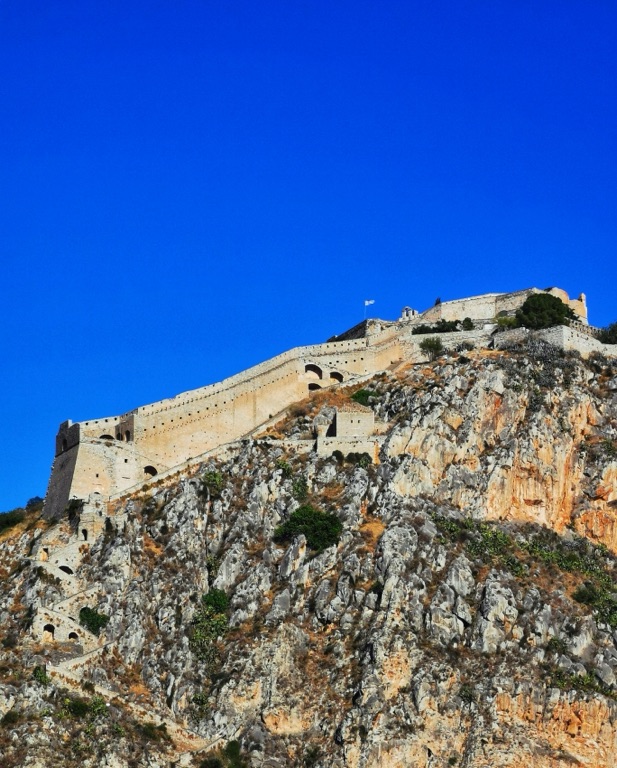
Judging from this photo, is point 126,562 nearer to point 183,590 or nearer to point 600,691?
point 183,590

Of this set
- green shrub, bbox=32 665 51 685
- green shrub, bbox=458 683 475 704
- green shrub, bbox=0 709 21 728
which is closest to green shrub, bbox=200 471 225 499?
green shrub, bbox=32 665 51 685

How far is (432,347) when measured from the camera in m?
125

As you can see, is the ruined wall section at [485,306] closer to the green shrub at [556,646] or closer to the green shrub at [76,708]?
the green shrub at [556,646]

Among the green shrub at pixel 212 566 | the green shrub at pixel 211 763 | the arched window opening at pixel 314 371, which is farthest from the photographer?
the arched window opening at pixel 314 371

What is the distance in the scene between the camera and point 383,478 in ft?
352

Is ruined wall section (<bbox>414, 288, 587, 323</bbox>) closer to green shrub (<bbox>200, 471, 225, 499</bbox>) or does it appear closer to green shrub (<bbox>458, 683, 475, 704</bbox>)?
green shrub (<bbox>200, 471, 225, 499</bbox>)

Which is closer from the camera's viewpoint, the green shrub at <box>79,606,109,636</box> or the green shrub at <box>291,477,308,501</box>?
the green shrub at <box>79,606,109,636</box>

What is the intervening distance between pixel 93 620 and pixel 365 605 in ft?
50.1

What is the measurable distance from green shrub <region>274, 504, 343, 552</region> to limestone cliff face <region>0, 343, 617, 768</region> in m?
0.38

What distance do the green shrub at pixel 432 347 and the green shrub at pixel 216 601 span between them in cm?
2914

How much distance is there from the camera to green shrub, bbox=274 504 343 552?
4065 inches

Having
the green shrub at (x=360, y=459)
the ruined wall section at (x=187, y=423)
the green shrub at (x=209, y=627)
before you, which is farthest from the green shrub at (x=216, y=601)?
the green shrub at (x=360, y=459)

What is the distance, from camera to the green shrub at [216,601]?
4001 inches

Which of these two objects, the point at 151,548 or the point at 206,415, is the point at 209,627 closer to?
the point at 151,548
